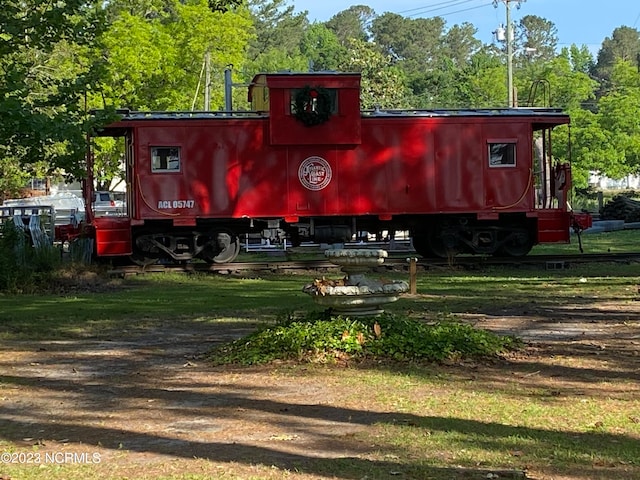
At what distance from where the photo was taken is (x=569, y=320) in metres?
11.0

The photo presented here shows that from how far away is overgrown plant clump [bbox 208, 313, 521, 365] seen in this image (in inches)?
328

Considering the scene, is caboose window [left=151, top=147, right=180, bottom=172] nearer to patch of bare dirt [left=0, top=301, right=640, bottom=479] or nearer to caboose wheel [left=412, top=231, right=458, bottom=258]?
caboose wheel [left=412, top=231, right=458, bottom=258]

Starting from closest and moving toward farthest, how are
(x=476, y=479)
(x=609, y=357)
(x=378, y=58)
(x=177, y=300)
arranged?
(x=476, y=479)
(x=609, y=357)
(x=177, y=300)
(x=378, y=58)

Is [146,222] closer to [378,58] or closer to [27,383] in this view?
[27,383]

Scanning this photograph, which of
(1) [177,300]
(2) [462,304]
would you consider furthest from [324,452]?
(1) [177,300]

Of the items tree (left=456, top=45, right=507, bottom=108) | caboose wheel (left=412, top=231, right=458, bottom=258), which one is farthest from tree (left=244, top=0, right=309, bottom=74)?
caboose wheel (left=412, top=231, right=458, bottom=258)

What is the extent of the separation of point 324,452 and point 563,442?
1.48m

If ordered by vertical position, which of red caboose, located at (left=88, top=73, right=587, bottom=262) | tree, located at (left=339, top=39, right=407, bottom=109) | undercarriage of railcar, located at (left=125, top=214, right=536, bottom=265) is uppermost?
tree, located at (left=339, top=39, right=407, bottom=109)

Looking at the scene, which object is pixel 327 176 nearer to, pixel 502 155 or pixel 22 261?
pixel 502 155

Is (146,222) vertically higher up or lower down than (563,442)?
higher up

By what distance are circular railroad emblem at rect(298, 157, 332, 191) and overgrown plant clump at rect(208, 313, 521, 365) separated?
11355mm

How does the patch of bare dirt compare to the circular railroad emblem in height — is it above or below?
below

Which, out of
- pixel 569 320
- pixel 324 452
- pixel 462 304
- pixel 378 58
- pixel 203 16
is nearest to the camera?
pixel 324 452

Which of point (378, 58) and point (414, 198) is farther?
point (378, 58)
